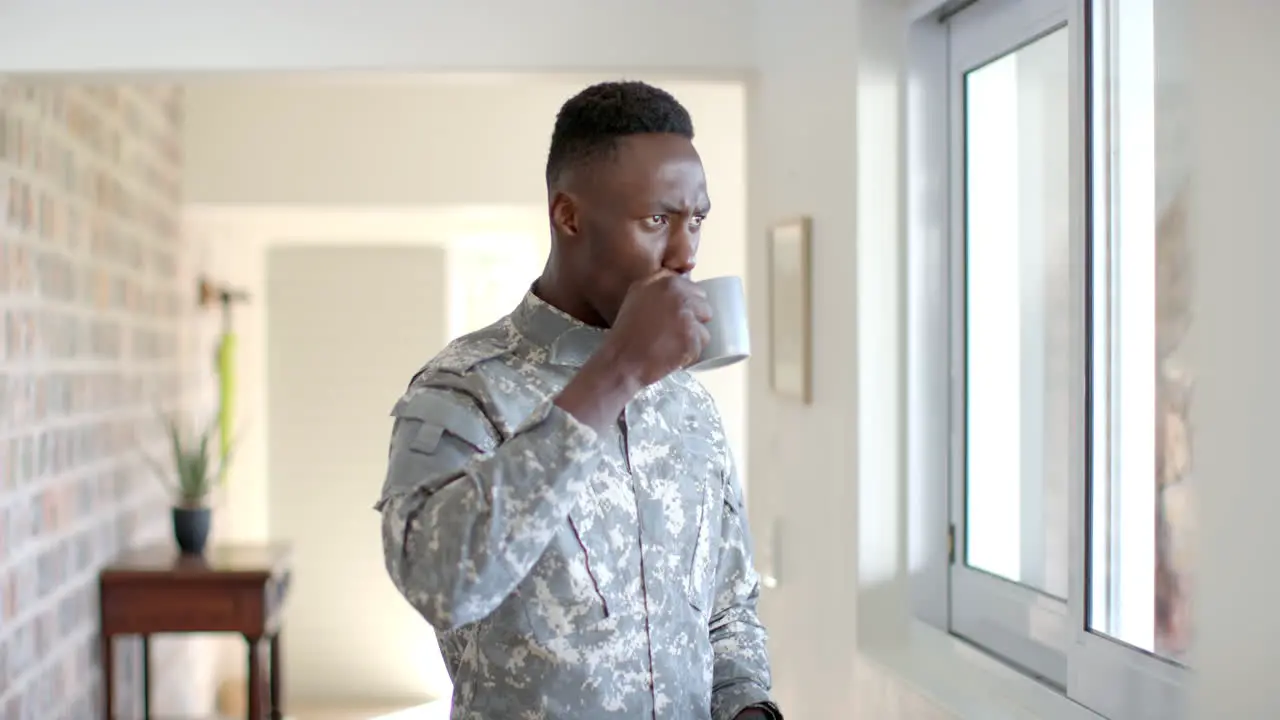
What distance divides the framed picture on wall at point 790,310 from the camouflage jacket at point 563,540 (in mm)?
1082

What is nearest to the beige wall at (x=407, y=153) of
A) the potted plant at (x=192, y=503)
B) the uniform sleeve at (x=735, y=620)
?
the potted plant at (x=192, y=503)

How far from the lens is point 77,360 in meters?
3.74

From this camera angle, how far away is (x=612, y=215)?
4.10 ft

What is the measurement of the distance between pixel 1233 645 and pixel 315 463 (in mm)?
5637

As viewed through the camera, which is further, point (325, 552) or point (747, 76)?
point (325, 552)

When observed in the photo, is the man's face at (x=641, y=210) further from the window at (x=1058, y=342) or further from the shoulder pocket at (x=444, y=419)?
the window at (x=1058, y=342)

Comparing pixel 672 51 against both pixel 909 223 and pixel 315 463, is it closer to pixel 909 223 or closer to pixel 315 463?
pixel 909 223

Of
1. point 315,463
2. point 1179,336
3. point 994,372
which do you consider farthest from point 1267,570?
point 315,463

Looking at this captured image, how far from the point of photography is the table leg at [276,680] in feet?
15.4

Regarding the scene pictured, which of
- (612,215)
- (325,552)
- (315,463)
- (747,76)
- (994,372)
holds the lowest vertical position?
(325,552)

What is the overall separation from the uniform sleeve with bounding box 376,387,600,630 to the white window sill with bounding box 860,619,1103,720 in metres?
0.91

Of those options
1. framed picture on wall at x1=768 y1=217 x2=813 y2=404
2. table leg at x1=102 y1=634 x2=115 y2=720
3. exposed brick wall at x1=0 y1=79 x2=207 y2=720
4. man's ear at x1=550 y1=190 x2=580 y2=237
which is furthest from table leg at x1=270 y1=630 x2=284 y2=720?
man's ear at x1=550 y1=190 x2=580 y2=237

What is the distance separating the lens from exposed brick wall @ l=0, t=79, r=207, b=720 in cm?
325

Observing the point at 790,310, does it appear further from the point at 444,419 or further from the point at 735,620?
the point at 444,419
